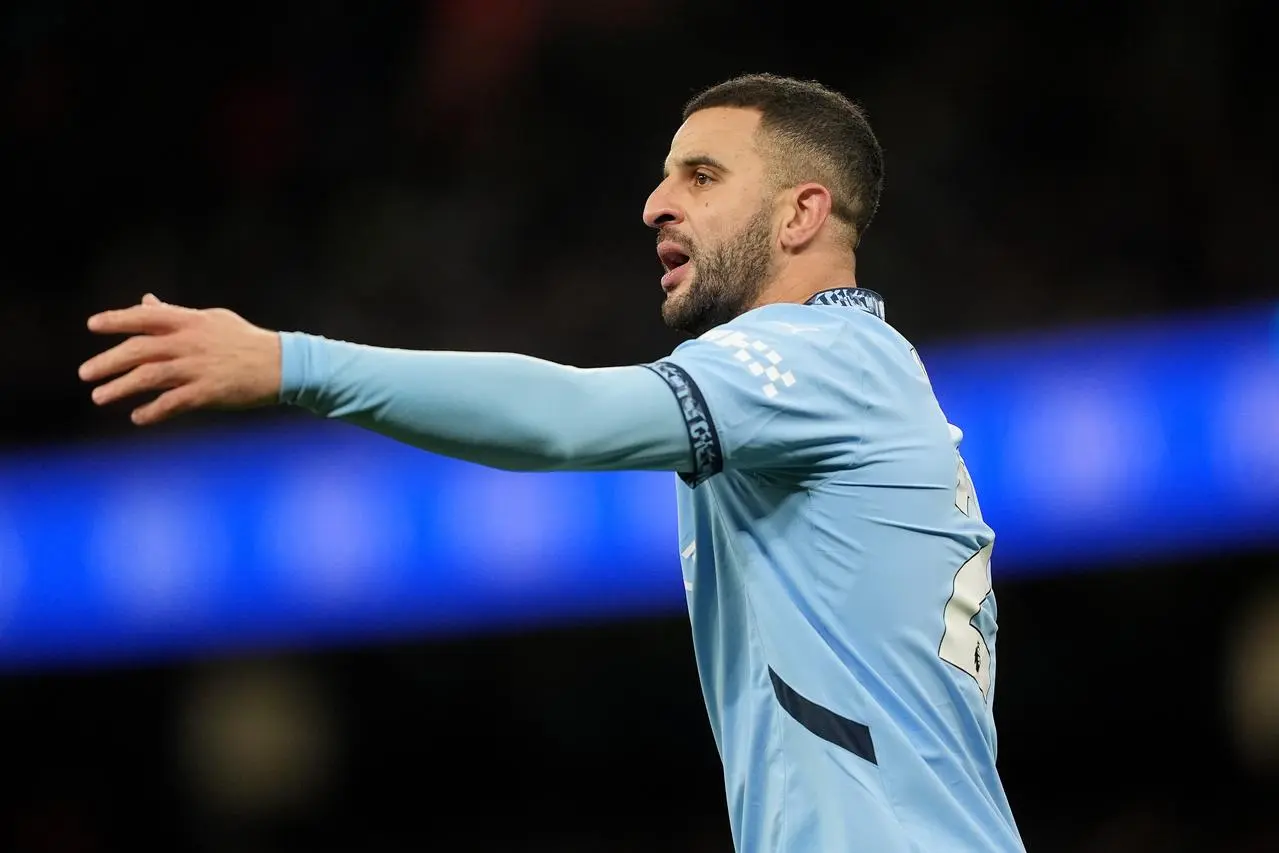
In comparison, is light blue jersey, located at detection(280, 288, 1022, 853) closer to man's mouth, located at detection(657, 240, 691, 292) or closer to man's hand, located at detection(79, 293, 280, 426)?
man's hand, located at detection(79, 293, 280, 426)

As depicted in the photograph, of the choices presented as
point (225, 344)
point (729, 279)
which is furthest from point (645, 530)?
point (225, 344)

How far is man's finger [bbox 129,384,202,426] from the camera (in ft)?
7.18

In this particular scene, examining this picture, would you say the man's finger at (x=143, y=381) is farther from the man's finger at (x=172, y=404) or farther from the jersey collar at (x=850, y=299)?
the jersey collar at (x=850, y=299)

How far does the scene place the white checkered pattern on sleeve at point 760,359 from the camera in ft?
8.45

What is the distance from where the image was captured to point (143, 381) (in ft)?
7.21

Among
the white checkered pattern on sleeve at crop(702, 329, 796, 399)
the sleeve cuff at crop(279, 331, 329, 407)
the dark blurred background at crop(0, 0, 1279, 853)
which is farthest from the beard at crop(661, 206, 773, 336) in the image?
the dark blurred background at crop(0, 0, 1279, 853)

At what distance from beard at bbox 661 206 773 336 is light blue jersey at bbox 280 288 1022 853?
0.23 meters

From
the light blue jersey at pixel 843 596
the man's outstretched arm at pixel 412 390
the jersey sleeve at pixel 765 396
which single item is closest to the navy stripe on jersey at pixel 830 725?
the light blue jersey at pixel 843 596

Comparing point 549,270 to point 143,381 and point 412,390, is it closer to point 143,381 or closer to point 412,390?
point 412,390

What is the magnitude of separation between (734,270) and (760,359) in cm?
63

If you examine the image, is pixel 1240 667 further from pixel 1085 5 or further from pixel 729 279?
pixel 729 279

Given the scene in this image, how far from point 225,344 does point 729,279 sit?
1.24 metres

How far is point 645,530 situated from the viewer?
6.54 metres

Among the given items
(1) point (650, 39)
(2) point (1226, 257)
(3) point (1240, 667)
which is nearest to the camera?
(3) point (1240, 667)
